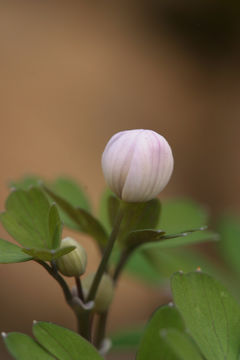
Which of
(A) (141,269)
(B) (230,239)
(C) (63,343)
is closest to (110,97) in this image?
(B) (230,239)

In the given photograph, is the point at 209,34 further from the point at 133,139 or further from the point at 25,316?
the point at 133,139

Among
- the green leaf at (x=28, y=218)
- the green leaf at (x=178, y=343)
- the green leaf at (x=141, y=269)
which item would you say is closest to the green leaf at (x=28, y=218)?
the green leaf at (x=28, y=218)

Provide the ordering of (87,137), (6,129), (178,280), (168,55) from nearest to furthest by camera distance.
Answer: (178,280)
(6,129)
(87,137)
(168,55)

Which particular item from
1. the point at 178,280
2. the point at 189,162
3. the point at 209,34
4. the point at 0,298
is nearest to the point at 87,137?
the point at 189,162

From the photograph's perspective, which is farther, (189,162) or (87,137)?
(189,162)

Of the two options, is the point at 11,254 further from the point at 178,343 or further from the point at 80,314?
the point at 178,343

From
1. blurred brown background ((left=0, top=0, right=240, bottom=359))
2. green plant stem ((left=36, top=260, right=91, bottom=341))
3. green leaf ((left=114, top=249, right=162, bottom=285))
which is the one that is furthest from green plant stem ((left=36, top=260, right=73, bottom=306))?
blurred brown background ((left=0, top=0, right=240, bottom=359))
